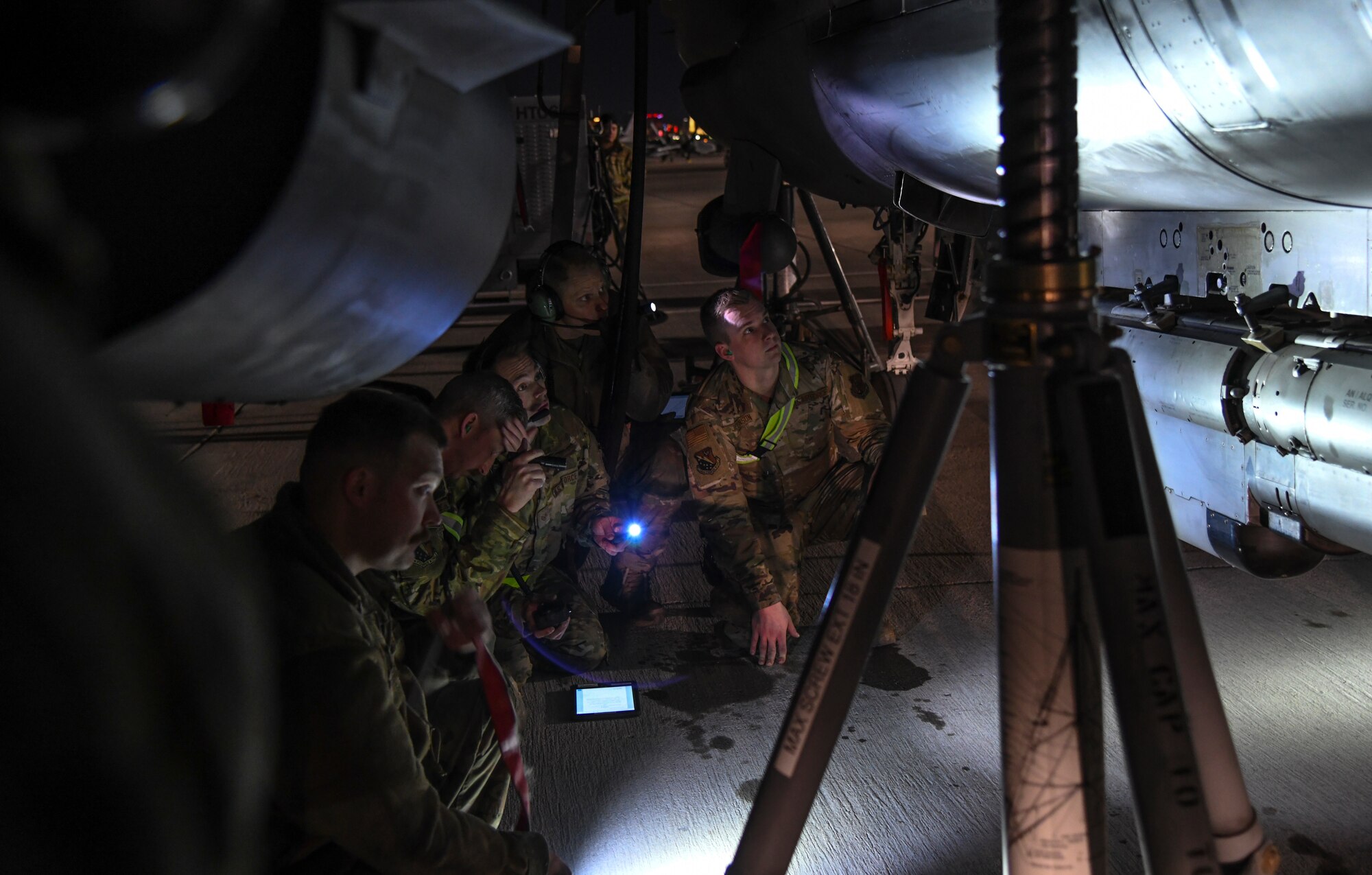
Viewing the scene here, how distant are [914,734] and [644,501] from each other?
4.29 ft

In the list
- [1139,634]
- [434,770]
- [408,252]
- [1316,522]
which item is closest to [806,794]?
[1139,634]

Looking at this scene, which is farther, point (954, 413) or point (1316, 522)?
point (1316, 522)

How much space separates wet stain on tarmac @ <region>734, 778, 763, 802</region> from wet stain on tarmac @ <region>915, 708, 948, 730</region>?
515 mm

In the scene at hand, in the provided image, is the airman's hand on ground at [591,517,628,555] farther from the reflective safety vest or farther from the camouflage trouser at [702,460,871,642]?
the reflective safety vest

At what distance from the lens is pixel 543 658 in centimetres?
305

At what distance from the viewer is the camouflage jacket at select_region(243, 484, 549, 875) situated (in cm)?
130

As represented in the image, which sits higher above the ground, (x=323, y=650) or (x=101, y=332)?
(x=101, y=332)

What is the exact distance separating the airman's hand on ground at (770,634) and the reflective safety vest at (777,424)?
1.76 ft

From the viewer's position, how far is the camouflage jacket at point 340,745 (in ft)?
4.25

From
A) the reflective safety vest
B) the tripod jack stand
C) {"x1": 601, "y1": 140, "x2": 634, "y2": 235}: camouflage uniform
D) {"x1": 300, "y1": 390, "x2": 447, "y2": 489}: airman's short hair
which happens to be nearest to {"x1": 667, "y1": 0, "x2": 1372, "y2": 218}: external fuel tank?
the reflective safety vest

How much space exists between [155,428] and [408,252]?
0.34 metres

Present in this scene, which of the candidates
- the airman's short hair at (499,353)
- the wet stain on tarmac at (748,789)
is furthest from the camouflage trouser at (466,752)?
the airman's short hair at (499,353)

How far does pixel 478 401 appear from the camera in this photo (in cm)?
261

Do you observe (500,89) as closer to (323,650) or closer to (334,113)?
(334,113)
